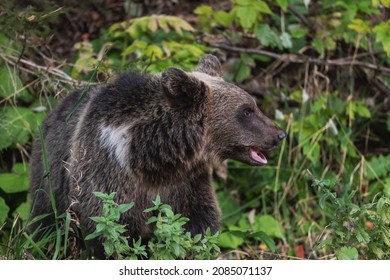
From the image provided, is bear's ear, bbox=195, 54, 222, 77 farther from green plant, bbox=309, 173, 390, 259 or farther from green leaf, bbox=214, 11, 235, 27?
green leaf, bbox=214, 11, 235, 27

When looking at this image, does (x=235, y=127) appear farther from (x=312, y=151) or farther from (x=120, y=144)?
(x=312, y=151)

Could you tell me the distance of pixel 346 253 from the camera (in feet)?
14.1

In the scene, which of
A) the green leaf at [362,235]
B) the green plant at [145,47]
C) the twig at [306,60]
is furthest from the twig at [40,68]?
the green leaf at [362,235]

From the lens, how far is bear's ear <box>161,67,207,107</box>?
15.4 ft

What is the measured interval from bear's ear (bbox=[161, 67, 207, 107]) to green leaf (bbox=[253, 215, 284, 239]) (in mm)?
2244

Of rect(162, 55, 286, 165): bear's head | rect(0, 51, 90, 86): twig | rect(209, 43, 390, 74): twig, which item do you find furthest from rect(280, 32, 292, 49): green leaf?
rect(162, 55, 286, 165): bear's head

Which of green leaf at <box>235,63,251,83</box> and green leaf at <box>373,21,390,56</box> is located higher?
→ green leaf at <box>373,21,390,56</box>

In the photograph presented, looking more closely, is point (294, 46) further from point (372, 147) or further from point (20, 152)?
point (20, 152)

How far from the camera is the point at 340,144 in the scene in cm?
731

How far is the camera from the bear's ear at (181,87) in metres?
4.70

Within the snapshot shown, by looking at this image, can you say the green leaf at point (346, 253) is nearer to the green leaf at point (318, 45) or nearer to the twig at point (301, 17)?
the green leaf at point (318, 45)

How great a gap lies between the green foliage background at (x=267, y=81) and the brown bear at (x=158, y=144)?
1.02m
